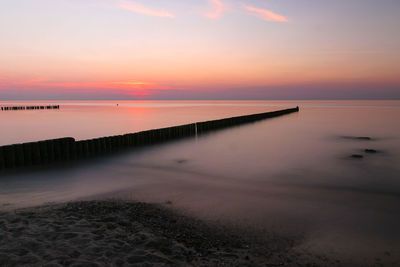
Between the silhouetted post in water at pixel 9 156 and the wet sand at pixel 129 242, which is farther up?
the silhouetted post in water at pixel 9 156

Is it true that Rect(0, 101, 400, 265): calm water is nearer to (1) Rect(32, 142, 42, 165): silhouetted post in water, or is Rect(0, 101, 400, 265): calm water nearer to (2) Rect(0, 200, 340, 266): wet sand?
(2) Rect(0, 200, 340, 266): wet sand

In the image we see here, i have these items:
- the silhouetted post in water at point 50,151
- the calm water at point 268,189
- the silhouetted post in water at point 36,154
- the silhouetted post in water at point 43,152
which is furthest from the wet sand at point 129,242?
the silhouetted post in water at point 50,151

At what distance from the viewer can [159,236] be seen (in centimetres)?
504

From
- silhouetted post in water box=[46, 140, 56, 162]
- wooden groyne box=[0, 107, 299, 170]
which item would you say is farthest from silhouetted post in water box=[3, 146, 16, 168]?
silhouetted post in water box=[46, 140, 56, 162]

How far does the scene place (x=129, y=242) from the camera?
15.5ft

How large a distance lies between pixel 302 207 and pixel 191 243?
11.7ft

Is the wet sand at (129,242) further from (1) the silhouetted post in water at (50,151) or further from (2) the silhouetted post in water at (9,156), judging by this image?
(1) the silhouetted post in water at (50,151)

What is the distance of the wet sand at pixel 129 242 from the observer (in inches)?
163

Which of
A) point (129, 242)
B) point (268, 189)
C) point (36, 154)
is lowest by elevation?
point (268, 189)

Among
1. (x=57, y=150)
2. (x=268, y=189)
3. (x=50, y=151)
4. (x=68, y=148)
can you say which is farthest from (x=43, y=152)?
(x=268, y=189)

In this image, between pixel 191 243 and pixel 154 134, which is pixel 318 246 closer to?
pixel 191 243

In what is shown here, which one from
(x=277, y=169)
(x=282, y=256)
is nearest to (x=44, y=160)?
(x=277, y=169)

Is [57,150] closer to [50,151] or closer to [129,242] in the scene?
[50,151]

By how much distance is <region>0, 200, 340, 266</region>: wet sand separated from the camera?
4.15 meters
